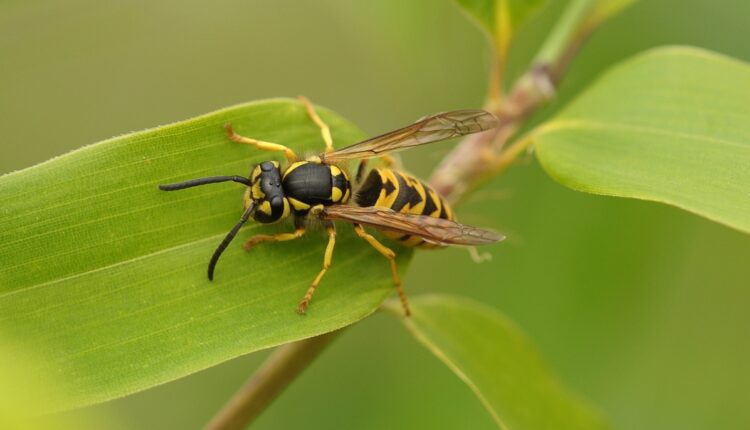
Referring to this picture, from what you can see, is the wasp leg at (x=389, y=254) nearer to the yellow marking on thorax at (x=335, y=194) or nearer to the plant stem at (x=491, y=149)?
the yellow marking on thorax at (x=335, y=194)

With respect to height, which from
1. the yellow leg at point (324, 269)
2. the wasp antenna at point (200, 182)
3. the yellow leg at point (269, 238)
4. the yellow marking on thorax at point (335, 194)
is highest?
the wasp antenna at point (200, 182)

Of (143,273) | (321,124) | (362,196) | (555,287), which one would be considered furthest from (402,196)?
(555,287)

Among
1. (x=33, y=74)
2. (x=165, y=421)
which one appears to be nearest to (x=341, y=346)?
(x=165, y=421)

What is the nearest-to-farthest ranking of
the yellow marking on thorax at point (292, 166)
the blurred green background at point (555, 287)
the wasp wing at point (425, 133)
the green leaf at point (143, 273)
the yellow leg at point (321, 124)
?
the green leaf at point (143, 273), the yellow leg at point (321, 124), the yellow marking on thorax at point (292, 166), the wasp wing at point (425, 133), the blurred green background at point (555, 287)

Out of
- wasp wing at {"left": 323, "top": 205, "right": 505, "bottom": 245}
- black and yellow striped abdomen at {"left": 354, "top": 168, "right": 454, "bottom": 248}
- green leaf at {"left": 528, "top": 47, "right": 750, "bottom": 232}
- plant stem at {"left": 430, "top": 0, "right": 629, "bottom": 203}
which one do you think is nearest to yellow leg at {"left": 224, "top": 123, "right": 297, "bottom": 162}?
wasp wing at {"left": 323, "top": 205, "right": 505, "bottom": 245}

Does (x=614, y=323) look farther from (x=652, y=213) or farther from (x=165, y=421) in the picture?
(x=165, y=421)

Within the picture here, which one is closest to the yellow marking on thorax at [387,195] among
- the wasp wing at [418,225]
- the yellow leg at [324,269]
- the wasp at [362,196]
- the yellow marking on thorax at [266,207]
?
the wasp at [362,196]
